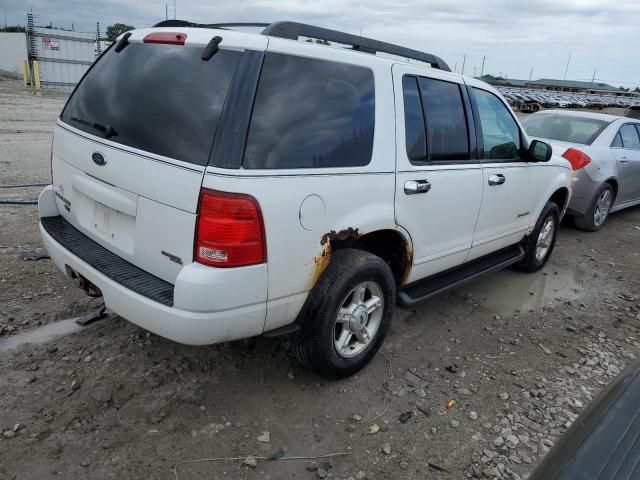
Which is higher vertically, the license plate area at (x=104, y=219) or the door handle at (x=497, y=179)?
the door handle at (x=497, y=179)

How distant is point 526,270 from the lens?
5383mm

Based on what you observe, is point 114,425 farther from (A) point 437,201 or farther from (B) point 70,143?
(A) point 437,201

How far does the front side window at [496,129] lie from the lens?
406 centimetres

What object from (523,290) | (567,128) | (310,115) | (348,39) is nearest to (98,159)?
(310,115)

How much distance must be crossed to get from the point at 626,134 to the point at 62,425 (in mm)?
8392

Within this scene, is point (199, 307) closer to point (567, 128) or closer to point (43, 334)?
point (43, 334)

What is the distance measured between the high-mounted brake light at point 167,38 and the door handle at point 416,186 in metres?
1.54

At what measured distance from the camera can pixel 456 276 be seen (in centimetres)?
402

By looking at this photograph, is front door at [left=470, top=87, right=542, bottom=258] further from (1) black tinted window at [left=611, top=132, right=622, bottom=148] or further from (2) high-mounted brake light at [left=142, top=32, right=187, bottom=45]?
(1) black tinted window at [left=611, top=132, right=622, bottom=148]

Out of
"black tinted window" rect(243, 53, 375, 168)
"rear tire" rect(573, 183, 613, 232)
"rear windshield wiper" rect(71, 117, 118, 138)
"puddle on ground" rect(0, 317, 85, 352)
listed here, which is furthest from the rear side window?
"rear tire" rect(573, 183, 613, 232)

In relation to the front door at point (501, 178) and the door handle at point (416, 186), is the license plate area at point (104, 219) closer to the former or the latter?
the door handle at point (416, 186)

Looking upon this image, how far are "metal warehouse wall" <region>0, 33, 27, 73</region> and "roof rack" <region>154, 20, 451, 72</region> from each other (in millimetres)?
40624

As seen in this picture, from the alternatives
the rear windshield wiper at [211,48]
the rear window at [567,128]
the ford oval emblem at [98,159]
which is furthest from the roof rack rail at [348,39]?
the rear window at [567,128]

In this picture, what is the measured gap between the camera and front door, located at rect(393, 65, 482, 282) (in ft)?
10.5
